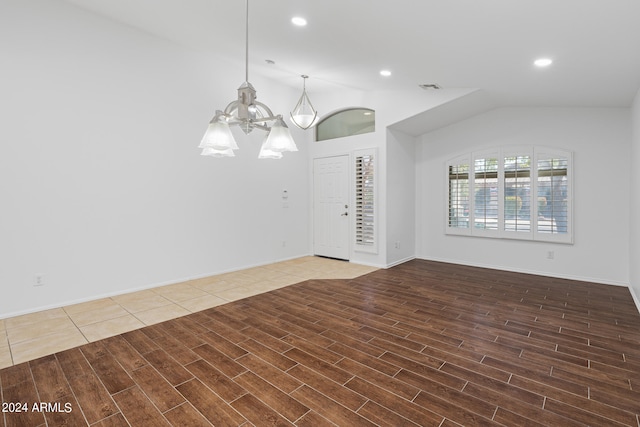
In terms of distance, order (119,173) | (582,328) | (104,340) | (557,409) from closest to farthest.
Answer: (557,409), (104,340), (582,328), (119,173)

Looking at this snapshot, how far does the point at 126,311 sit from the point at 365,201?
4.04 metres

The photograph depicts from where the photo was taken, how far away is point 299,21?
3.25 m

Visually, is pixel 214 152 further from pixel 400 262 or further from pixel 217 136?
pixel 400 262

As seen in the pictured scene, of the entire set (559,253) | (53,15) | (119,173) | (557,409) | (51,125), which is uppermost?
(53,15)

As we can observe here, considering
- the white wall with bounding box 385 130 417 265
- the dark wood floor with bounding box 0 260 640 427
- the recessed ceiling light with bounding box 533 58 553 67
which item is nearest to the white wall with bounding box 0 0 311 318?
the dark wood floor with bounding box 0 260 640 427

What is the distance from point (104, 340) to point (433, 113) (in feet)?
17.2

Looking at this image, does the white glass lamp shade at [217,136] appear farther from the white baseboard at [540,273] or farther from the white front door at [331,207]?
the white baseboard at [540,273]

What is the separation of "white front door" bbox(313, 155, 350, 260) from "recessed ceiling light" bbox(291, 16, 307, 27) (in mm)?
3115

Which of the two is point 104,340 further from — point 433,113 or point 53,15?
point 433,113

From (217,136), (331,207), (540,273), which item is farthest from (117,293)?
(540,273)

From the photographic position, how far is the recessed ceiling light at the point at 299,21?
10.5 ft

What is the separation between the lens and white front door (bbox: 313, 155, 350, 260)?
628 cm

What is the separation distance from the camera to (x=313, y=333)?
3.05m

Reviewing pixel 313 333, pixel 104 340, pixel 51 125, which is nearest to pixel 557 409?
pixel 313 333
